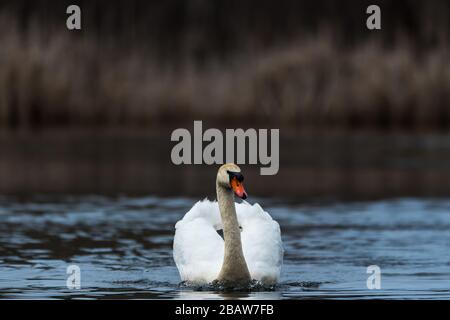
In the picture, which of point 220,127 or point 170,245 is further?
point 220,127

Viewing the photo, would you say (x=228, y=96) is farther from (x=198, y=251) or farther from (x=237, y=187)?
(x=237, y=187)

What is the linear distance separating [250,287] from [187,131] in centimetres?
1437

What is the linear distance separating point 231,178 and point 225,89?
15.8 meters

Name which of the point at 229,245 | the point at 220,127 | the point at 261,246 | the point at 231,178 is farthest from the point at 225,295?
the point at 220,127

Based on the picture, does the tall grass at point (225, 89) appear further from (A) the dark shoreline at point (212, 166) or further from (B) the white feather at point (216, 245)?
(B) the white feather at point (216, 245)

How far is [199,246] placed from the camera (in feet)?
37.0

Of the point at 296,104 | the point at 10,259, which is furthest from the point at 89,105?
the point at 10,259

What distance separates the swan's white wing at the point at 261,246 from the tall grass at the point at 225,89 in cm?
1434

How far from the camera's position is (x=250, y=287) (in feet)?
35.1

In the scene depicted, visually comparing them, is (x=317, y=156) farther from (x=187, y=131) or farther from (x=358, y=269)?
(x=358, y=269)

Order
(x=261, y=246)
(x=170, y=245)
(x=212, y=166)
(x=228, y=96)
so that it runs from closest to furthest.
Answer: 1. (x=261, y=246)
2. (x=170, y=245)
3. (x=212, y=166)
4. (x=228, y=96)

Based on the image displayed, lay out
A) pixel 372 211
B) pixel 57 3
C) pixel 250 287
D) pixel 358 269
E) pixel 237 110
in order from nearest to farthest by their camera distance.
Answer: pixel 250 287, pixel 358 269, pixel 372 211, pixel 237 110, pixel 57 3

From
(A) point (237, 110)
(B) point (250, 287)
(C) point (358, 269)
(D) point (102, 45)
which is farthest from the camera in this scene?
(D) point (102, 45)

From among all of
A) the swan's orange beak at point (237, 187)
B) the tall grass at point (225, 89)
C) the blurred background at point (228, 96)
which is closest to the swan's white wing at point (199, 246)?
the swan's orange beak at point (237, 187)
